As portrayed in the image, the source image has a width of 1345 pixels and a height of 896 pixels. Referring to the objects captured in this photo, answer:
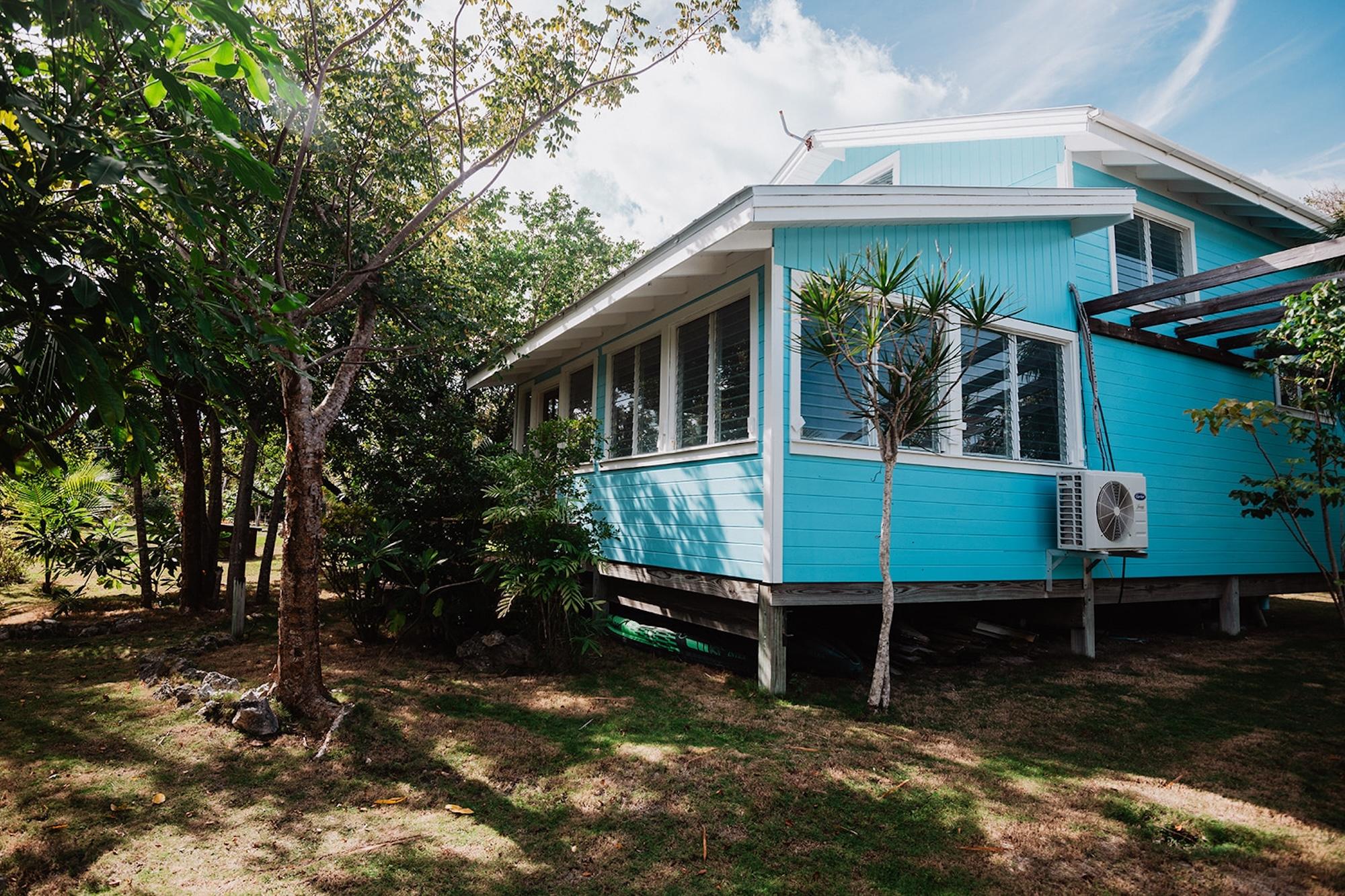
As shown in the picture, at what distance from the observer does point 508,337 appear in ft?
27.5

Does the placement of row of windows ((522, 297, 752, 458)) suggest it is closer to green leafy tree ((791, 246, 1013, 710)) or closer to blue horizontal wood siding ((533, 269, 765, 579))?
blue horizontal wood siding ((533, 269, 765, 579))

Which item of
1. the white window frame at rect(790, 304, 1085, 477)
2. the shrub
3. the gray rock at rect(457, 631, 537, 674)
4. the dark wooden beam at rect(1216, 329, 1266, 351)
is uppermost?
the dark wooden beam at rect(1216, 329, 1266, 351)

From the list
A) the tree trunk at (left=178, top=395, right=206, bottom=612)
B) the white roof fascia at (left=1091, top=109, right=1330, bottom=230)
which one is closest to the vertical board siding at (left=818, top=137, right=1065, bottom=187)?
the white roof fascia at (left=1091, top=109, right=1330, bottom=230)

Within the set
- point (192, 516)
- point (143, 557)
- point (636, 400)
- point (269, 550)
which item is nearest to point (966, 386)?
point (636, 400)

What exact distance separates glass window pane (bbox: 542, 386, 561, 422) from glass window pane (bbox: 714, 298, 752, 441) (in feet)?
14.2

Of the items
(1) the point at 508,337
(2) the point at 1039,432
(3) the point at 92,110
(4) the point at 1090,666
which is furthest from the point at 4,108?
(4) the point at 1090,666

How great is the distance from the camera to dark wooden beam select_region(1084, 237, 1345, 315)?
6.09 meters

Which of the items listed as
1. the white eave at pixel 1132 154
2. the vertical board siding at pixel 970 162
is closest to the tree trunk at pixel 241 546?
the white eave at pixel 1132 154

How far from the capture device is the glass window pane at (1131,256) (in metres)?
7.85

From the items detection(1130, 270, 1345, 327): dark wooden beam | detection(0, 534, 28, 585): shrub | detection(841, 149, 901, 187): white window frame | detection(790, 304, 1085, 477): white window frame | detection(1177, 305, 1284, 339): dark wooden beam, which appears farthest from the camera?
detection(841, 149, 901, 187): white window frame

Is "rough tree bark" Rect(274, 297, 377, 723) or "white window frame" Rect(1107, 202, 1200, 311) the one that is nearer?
"rough tree bark" Rect(274, 297, 377, 723)

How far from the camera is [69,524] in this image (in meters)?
8.47

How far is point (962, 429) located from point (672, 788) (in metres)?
4.21

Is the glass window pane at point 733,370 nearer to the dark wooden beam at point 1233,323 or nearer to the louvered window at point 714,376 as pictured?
the louvered window at point 714,376
